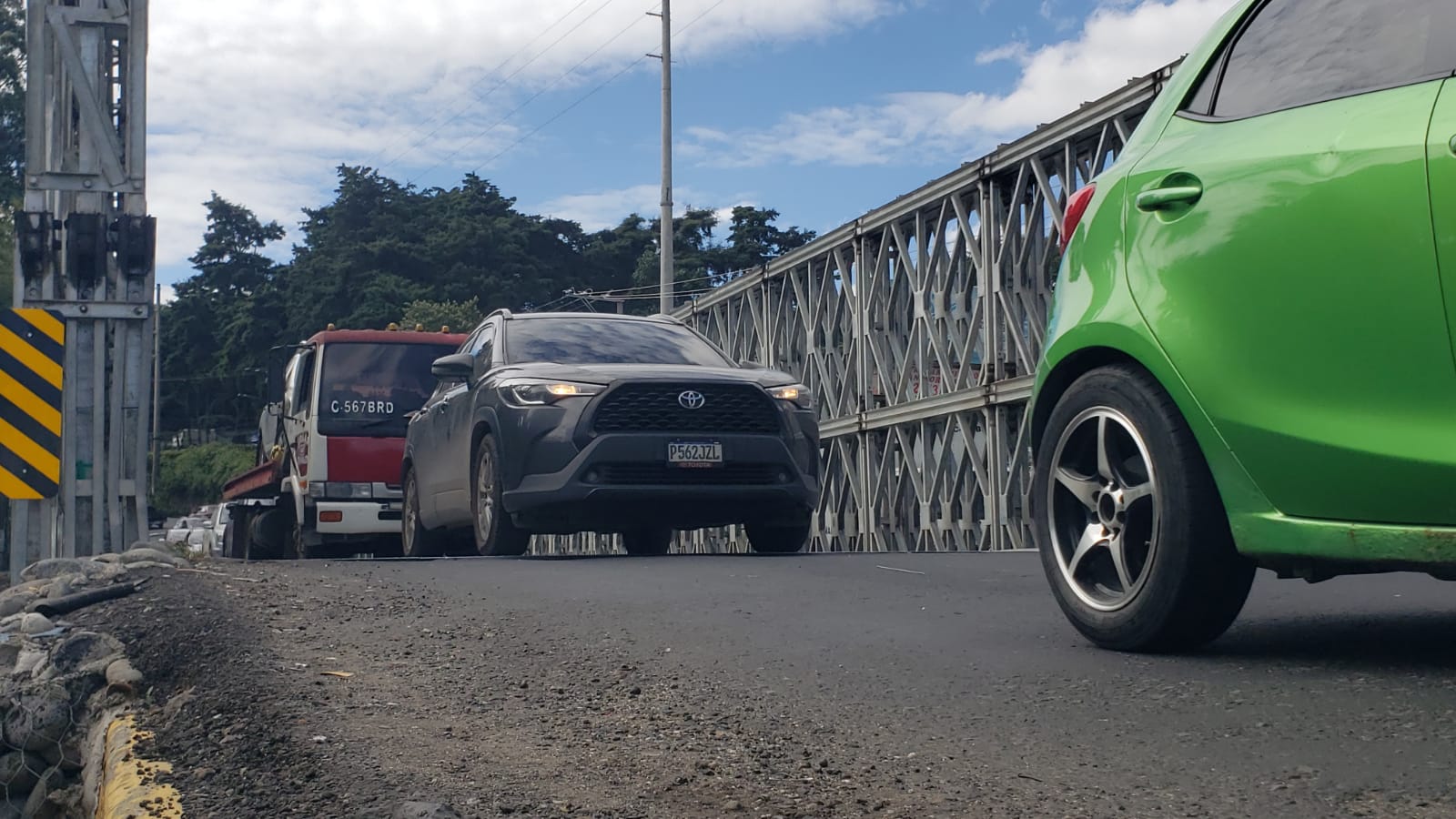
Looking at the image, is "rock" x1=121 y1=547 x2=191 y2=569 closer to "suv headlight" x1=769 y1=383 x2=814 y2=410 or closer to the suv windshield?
the suv windshield

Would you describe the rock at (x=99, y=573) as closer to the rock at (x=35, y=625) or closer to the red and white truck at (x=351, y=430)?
the rock at (x=35, y=625)

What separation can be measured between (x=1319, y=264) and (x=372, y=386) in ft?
41.9

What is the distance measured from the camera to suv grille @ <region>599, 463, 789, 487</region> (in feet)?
30.9

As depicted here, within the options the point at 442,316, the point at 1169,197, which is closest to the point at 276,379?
the point at 1169,197

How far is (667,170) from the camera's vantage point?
99.2 feet

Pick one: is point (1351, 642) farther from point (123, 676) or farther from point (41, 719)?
point (41, 719)

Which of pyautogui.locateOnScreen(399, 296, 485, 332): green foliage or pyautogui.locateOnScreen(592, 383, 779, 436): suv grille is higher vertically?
pyautogui.locateOnScreen(399, 296, 485, 332): green foliage

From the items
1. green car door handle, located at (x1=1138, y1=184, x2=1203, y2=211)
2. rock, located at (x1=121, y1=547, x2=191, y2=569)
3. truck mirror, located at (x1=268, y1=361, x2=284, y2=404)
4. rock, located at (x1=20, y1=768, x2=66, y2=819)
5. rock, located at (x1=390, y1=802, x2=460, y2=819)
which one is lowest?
rock, located at (x1=20, y1=768, x2=66, y2=819)

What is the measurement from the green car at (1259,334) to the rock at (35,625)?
3732 millimetres

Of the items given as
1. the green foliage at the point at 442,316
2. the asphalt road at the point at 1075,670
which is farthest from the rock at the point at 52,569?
the green foliage at the point at 442,316

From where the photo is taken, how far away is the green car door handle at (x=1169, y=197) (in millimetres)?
4363

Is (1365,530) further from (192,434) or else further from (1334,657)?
(192,434)

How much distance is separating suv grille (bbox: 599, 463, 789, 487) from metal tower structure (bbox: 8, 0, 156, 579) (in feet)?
9.97

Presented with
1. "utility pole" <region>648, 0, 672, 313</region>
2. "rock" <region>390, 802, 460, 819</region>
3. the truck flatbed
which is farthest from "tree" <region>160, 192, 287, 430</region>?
"rock" <region>390, 802, 460, 819</region>
